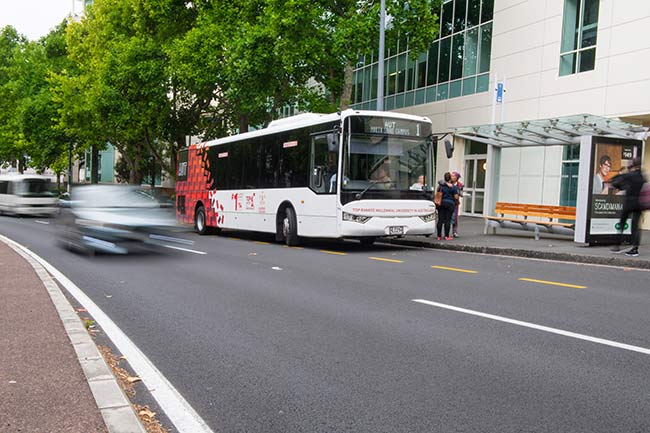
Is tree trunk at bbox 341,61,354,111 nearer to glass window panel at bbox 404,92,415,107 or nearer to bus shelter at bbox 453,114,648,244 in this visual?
glass window panel at bbox 404,92,415,107

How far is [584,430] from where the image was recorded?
3.44 meters

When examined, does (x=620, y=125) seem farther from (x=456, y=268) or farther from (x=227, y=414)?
(x=227, y=414)

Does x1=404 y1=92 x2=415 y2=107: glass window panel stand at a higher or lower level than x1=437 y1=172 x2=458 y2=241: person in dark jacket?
higher

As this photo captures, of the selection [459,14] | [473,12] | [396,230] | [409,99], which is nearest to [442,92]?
[409,99]

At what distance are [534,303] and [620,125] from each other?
8.96m

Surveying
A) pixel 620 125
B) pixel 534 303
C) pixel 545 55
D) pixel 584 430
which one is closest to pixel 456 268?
pixel 534 303

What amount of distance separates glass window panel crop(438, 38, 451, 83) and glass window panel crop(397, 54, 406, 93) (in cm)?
332

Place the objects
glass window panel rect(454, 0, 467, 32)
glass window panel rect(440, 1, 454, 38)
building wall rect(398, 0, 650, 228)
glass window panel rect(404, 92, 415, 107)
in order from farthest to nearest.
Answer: glass window panel rect(404, 92, 415, 107) < glass window panel rect(440, 1, 454, 38) < glass window panel rect(454, 0, 467, 32) < building wall rect(398, 0, 650, 228)

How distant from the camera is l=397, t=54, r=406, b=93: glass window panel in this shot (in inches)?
1250

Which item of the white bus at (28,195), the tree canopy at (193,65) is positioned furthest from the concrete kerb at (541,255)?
the white bus at (28,195)

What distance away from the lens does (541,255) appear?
42.2ft

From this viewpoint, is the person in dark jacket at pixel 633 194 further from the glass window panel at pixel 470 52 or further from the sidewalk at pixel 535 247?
the glass window panel at pixel 470 52

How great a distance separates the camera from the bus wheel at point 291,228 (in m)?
15.4

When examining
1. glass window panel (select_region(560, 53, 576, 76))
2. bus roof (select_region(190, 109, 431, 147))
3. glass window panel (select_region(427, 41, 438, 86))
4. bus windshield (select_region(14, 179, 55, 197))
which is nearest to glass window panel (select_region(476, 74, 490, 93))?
glass window panel (select_region(427, 41, 438, 86))
